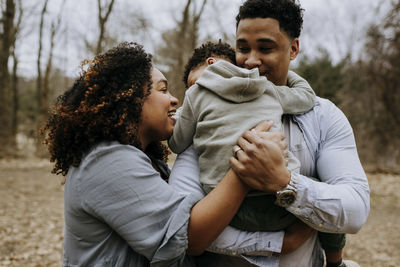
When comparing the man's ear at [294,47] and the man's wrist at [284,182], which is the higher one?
the man's ear at [294,47]

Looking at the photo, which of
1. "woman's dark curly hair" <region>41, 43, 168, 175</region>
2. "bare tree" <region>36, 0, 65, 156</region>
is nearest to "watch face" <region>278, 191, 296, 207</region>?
"woman's dark curly hair" <region>41, 43, 168, 175</region>

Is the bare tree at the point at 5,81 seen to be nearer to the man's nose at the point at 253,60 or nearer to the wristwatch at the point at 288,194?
the man's nose at the point at 253,60

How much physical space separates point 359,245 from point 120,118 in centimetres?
613

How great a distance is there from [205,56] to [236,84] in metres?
0.83

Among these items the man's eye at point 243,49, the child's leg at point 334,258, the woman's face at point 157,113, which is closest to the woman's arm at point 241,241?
the woman's face at point 157,113

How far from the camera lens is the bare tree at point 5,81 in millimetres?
14500

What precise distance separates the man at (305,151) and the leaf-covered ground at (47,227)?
14.5 ft

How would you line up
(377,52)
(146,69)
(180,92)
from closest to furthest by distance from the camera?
(146,69) → (180,92) → (377,52)

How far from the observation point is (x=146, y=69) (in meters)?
1.89

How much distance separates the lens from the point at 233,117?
1.64m

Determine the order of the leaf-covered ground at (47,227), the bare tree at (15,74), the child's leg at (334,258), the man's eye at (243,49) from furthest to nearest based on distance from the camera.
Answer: the bare tree at (15,74) → the leaf-covered ground at (47,227) → the child's leg at (334,258) → the man's eye at (243,49)

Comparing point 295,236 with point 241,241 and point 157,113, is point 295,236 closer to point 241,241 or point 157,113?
point 241,241

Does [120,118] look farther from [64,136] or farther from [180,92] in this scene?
[180,92]

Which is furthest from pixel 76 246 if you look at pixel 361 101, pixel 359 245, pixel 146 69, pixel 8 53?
pixel 361 101
